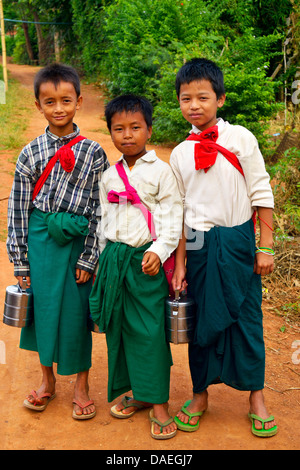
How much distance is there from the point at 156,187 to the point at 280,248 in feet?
8.49

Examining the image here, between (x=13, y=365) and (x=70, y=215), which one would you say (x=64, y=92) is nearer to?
(x=70, y=215)

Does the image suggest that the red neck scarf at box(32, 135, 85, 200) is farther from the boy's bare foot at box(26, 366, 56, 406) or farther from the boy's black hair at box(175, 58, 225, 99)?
the boy's bare foot at box(26, 366, 56, 406)

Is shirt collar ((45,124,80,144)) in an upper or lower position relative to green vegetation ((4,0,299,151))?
lower

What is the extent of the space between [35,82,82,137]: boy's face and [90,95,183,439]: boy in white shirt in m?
0.21

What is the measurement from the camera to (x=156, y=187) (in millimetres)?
2537

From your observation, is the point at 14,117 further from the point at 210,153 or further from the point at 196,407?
the point at 196,407

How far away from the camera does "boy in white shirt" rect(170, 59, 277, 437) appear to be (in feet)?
8.07

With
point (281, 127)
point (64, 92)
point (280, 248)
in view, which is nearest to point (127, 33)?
point (281, 127)

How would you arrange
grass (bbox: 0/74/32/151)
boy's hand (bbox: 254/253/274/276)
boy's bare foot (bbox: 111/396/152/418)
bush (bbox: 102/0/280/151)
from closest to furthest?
boy's hand (bbox: 254/253/274/276)
boy's bare foot (bbox: 111/396/152/418)
bush (bbox: 102/0/280/151)
grass (bbox: 0/74/32/151)

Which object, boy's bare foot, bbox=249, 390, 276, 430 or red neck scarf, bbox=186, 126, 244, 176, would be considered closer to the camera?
red neck scarf, bbox=186, 126, 244, 176

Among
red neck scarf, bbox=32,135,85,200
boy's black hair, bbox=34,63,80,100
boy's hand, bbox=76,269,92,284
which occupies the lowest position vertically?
boy's hand, bbox=76,269,92,284

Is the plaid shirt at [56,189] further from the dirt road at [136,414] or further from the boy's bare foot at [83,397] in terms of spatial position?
the dirt road at [136,414]

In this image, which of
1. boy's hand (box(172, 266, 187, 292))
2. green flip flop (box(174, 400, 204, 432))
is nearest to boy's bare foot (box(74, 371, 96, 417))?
green flip flop (box(174, 400, 204, 432))

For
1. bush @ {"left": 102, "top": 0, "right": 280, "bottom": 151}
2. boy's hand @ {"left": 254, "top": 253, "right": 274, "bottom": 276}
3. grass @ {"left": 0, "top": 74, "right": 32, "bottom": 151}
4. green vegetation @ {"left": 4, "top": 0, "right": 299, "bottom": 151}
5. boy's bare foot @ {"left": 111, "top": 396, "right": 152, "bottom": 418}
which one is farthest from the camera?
grass @ {"left": 0, "top": 74, "right": 32, "bottom": 151}
